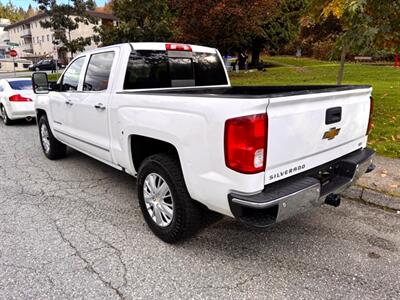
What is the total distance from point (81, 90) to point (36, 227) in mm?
1869

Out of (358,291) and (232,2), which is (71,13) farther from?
(358,291)

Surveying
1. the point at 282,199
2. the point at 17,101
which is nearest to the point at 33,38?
the point at 17,101

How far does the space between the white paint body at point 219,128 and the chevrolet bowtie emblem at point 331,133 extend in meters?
0.06

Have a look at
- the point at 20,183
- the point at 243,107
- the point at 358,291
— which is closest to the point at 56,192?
the point at 20,183

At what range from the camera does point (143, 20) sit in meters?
21.3

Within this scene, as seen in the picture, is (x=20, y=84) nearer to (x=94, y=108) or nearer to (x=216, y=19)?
(x=94, y=108)

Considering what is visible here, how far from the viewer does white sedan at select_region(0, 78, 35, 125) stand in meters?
9.34

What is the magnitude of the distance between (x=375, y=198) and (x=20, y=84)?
9.27m

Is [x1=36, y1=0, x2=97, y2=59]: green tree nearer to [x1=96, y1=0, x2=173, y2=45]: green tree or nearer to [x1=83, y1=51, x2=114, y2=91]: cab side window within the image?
[x1=96, y1=0, x2=173, y2=45]: green tree

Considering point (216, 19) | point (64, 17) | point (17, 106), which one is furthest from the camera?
point (64, 17)

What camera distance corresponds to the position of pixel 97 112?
4.17m

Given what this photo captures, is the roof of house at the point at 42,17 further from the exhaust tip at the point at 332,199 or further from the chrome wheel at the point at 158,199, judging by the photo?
the exhaust tip at the point at 332,199

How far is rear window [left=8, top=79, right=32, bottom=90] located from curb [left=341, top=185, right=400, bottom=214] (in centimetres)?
870

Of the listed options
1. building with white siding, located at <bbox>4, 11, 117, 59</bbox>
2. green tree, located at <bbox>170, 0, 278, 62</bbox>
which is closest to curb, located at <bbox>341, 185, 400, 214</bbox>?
green tree, located at <bbox>170, 0, 278, 62</bbox>
